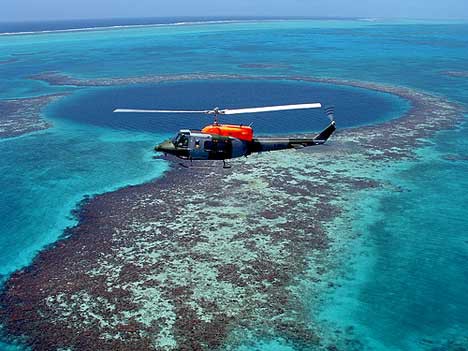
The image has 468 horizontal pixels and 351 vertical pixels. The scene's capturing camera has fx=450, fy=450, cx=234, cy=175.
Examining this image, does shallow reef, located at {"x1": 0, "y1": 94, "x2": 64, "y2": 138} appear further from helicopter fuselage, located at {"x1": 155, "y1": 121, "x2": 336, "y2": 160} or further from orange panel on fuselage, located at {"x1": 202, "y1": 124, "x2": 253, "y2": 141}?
orange panel on fuselage, located at {"x1": 202, "y1": 124, "x2": 253, "y2": 141}

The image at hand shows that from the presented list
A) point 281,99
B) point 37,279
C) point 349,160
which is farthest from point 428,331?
point 281,99

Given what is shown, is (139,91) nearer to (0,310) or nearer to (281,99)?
(281,99)

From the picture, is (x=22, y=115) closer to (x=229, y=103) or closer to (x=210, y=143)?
(x=229, y=103)

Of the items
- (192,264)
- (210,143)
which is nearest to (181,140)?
(210,143)

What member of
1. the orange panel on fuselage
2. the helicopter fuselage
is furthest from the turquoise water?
the orange panel on fuselage

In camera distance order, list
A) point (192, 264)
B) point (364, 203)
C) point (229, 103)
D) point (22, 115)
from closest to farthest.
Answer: point (192, 264) → point (364, 203) → point (22, 115) → point (229, 103)

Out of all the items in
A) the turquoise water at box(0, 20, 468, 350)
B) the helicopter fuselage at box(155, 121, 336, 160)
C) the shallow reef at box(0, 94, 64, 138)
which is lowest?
the turquoise water at box(0, 20, 468, 350)

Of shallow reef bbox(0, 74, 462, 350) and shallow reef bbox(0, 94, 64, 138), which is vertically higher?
shallow reef bbox(0, 94, 64, 138)

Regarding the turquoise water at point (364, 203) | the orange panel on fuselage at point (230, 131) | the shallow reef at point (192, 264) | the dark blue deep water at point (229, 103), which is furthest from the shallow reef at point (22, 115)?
the orange panel on fuselage at point (230, 131)
